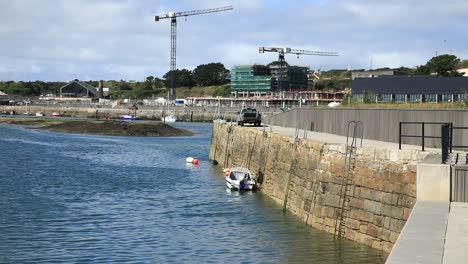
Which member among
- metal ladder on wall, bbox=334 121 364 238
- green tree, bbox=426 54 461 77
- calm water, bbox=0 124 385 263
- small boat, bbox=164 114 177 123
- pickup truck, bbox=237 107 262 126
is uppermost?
green tree, bbox=426 54 461 77

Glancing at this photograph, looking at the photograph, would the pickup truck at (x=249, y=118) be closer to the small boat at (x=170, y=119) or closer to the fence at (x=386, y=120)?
the fence at (x=386, y=120)

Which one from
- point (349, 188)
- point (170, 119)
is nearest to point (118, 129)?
point (170, 119)

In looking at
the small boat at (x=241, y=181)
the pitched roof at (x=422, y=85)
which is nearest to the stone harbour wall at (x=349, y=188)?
the small boat at (x=241, y=181)

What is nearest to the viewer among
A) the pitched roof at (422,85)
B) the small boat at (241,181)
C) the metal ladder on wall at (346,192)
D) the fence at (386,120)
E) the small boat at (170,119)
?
the metal ladder on wall at (346,192)

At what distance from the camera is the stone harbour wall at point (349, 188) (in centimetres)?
2212

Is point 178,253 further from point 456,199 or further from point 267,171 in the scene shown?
point 267,171

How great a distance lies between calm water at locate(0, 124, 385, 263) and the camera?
2341cm

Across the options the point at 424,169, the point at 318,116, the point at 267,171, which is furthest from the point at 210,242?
the point at 318,116

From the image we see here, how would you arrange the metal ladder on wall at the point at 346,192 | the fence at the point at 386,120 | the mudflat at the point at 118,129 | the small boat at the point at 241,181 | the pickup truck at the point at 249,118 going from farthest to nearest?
the mudflat at the point at 118,129
the pickup truck at the point at 249,118
the small boat at the point at 241,181
the fence at the point at 386,120
the metal ladder on wall at the point at 346,192

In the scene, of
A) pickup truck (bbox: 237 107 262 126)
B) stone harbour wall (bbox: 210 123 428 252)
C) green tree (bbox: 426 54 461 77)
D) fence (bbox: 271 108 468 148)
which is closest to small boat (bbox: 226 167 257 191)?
stone harbour wall (bbox: 210 123 428 252)

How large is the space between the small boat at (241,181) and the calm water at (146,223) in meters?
0.71

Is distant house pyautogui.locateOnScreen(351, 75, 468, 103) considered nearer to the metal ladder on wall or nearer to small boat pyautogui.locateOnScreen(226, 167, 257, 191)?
small boat pyautogui.locateOnScreen(226, 167, 257, 191)

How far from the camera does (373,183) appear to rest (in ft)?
77.9

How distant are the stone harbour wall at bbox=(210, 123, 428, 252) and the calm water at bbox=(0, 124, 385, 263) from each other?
27.4 inches
